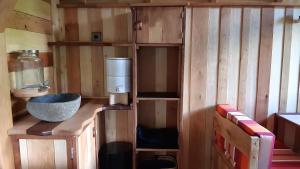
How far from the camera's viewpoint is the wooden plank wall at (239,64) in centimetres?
213

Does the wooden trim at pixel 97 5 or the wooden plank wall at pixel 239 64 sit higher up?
the wooden trim at pixel 97 5

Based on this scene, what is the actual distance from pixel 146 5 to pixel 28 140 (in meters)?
1.23

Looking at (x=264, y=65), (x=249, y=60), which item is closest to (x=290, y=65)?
(x=264, y=65)

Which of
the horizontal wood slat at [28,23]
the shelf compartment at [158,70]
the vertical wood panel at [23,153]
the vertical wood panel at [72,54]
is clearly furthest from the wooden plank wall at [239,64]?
the vertical wood panel at [23,153]

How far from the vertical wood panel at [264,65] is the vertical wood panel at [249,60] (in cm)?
4

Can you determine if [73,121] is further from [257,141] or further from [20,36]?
[257,141]

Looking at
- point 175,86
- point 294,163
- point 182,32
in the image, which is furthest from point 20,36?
point 294,163

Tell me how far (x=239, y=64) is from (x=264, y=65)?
231mm

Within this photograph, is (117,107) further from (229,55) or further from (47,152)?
(229,55)

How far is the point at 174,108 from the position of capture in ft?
7.49

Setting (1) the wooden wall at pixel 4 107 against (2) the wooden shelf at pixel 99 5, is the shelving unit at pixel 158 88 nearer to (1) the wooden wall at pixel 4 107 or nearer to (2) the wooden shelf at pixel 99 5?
(2) the wooden shelf at pixel 99 5

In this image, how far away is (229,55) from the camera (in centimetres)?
218

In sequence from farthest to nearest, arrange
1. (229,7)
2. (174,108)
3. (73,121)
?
(174,108) < (229,7) < (73,121)

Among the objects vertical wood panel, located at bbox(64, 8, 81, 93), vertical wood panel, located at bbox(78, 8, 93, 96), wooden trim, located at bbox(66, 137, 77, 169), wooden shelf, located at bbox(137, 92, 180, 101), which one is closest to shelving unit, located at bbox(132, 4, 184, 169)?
wooden shelf, located at bbox(137, 92, 180, 101)
